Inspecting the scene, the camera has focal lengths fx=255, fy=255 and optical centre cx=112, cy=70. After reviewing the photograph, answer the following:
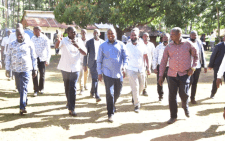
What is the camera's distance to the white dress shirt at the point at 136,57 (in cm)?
652

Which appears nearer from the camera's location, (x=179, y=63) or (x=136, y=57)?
(x=179, y=63)

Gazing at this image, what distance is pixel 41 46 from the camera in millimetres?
8305

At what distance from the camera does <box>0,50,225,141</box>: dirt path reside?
4.95m

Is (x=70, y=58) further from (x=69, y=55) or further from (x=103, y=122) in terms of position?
(x=103, y=122)

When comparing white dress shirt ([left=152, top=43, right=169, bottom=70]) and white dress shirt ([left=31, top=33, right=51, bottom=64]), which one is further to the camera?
white dress shirt ([left=31, top=33, right=51, bottom=64])

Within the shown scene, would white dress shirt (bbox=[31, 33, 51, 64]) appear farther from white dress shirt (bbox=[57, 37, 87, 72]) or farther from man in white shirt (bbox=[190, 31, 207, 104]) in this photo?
man in white shirt (bbox=[190, 31, 207, 104])

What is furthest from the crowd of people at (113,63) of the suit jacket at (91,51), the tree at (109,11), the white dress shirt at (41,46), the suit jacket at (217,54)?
the tree at (109,11)

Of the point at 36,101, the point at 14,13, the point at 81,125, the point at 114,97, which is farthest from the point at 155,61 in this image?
the point at 14,13

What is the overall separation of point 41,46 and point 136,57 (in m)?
3.45

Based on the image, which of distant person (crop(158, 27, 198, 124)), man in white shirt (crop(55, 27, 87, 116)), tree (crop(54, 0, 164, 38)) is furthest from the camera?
tree (crop(54, 0, 164, 38))

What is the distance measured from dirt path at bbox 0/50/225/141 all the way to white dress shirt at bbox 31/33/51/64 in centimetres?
136

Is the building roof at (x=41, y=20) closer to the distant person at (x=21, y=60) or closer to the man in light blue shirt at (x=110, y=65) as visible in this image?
the distant person at (x=21, y=60)

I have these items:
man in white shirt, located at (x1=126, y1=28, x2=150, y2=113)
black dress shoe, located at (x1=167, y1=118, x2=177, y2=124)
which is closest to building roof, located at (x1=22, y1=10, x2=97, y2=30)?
man in white shirt, located at (x1=126, y1=28, x2=150, y2=113)

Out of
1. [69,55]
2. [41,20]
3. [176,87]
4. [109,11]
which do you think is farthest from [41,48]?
[41,20]
